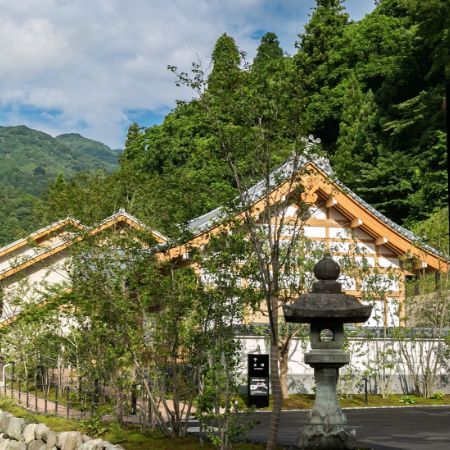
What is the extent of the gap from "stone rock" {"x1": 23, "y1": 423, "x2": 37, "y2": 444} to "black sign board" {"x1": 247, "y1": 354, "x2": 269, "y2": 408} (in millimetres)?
6286

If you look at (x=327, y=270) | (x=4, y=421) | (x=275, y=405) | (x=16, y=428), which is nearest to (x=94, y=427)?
(x=16, y=428)

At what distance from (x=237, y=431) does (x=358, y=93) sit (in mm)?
39398

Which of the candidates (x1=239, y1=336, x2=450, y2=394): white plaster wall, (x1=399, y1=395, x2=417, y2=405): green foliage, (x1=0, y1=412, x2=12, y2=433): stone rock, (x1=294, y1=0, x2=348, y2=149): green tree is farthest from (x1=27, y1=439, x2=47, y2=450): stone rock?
(x1=294, y1=0, x2=348, y2=149): green tree

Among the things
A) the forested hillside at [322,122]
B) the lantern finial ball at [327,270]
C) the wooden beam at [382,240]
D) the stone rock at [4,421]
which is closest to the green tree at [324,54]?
the forested hillside at [322,122]

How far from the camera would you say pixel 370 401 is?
72.0ft

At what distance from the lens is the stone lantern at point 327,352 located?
1037 centimetres

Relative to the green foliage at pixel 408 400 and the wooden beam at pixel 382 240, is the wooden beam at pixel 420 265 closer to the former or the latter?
the wooden beam at pixel 382 240

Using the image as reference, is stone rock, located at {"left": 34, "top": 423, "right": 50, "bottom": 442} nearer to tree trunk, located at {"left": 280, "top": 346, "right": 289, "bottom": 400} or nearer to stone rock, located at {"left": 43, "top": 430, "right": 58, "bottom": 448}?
stone rock, located at {"left": 43, "top": 430, "right": 58, "bottom": 448}

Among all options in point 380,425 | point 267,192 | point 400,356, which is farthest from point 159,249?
point 400,356

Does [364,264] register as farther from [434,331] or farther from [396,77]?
[396,77]

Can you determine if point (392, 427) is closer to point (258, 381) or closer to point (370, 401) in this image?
point (258, 381)

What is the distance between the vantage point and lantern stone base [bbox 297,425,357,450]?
10328mm

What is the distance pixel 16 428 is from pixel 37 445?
1634 mm

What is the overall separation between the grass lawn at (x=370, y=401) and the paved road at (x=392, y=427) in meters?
0.94
